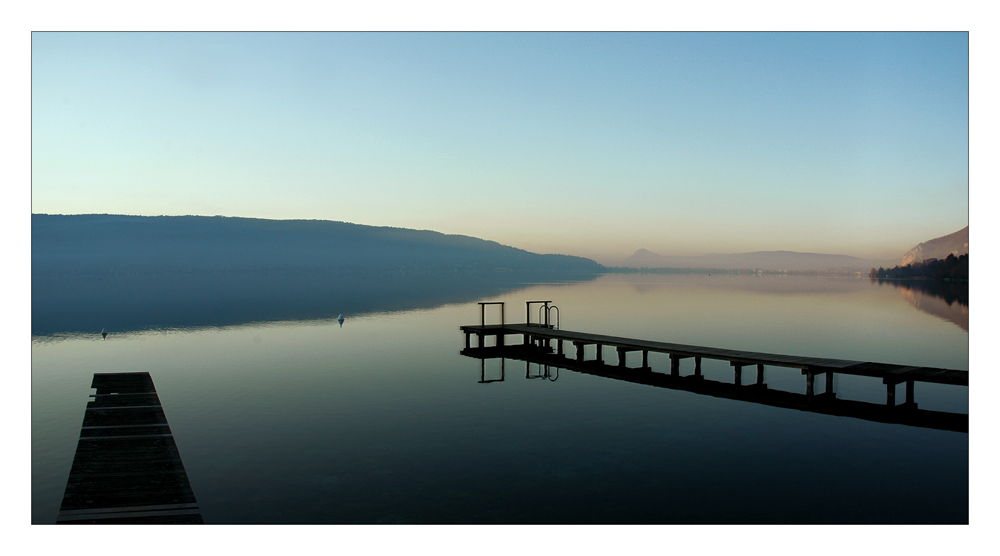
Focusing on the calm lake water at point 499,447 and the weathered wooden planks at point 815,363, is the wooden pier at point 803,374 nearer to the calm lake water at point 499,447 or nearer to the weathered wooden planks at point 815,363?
the weathered wooden planks at point 815,363

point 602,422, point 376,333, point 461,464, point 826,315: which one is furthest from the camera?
point 826,315

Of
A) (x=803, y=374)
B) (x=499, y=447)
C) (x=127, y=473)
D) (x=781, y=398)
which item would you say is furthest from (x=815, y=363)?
(x=127, y=473)

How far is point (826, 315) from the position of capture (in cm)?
5475

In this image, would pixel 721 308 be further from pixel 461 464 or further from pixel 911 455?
pixel 461 464

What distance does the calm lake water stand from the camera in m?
11.2

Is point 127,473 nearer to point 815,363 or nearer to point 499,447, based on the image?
point 499,447

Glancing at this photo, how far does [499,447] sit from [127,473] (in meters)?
7.13

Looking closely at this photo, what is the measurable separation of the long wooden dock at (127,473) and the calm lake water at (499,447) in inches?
28.2

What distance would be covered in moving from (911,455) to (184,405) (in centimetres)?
1880

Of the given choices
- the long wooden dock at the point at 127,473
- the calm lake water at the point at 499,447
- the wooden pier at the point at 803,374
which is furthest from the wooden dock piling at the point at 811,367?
the long wooden dock at the point at 127,473

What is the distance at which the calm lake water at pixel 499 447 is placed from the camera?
1119 cm

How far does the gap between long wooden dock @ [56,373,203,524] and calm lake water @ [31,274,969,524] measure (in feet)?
2.35

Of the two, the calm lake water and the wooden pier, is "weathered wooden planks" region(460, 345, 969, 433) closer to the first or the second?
the wooden pier
